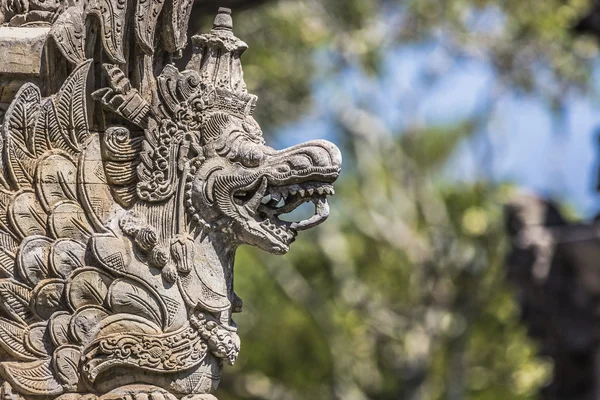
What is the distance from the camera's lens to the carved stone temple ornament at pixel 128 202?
4.26 metres

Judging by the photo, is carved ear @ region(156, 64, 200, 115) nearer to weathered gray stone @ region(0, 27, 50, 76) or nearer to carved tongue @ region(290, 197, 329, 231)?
weathered gray stone @ region(0, 27, 50, 76)

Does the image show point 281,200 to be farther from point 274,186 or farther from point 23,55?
point 23,55

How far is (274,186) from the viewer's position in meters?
4.37

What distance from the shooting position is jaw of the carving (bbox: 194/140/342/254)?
4324mm

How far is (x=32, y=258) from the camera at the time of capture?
428cm

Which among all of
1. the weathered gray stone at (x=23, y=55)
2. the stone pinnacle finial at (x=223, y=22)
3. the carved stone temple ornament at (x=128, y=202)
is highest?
the stone pinnacle finial at (x=223, y=22)

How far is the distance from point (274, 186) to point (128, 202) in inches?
19.0

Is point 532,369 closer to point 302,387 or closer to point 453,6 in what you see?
point 302,387

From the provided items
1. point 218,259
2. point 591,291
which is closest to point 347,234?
point 591,291

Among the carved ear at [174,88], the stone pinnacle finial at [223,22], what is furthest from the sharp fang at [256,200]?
the stone pinnacle finial at [223,22]

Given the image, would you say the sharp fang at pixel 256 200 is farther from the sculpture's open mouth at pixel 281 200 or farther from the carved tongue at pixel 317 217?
the carved tongue at pixel 317 217

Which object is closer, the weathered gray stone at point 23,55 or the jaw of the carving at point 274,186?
the jaw of the carving at point 274,186

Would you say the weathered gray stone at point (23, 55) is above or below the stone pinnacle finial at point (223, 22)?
below

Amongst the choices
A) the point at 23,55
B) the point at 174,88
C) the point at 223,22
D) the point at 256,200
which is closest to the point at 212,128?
the point at 174,88
